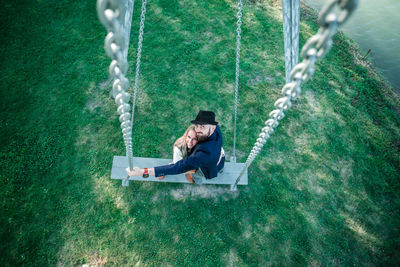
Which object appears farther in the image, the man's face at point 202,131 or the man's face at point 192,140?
the man's face at point 192,140

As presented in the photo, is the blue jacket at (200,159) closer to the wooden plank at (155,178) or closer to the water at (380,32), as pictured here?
the wooden plank at (155,178)

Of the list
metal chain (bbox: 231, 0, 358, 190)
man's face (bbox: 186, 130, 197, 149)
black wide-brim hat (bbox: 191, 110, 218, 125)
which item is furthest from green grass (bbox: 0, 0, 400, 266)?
metal chain (bbox: 231, 0, 358, 190)

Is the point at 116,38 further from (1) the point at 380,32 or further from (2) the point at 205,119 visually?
(1) the point at 380,32

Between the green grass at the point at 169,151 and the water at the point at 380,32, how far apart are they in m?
1.46

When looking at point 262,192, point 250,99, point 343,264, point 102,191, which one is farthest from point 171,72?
point 343,264

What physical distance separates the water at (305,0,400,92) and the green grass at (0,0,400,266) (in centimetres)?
146

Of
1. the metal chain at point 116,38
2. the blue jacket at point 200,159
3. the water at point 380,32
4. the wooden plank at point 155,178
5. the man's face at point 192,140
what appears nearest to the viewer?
the metal chain at point 116,38

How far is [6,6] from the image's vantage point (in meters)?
5.73

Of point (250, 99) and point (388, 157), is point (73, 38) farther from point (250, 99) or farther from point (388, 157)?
point (388, 157)

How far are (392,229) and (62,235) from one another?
597 centimetres

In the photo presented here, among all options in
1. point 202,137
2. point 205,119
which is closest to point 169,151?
point 202,137

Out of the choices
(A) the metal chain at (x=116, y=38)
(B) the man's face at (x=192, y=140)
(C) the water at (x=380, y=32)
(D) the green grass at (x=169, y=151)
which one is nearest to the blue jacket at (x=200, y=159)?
(B) the man's face at (x=192, y=140)

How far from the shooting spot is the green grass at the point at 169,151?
367 cm

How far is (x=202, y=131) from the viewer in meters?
3.02
